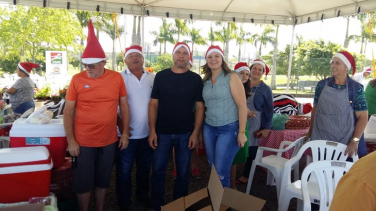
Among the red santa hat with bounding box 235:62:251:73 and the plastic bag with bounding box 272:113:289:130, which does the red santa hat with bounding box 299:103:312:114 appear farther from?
the red santa hat with bounding box 235:62:251:73

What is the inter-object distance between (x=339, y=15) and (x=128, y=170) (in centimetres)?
522

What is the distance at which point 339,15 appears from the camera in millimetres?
5410

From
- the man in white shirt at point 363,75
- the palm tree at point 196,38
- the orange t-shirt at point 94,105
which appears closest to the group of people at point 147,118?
the orange t-shirt at point 94,105

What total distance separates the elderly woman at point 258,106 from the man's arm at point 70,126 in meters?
1.84

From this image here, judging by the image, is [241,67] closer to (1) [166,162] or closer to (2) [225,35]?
(1) [166,162]

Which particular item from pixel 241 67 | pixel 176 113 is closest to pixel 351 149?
pixel 241 67

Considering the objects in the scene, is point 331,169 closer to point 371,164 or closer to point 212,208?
point 212,208

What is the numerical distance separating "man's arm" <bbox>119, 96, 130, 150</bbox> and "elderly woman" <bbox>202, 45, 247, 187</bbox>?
0.67m

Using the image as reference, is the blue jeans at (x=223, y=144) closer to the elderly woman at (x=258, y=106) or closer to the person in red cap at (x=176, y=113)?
the person in red cap at (x=176, y=113)

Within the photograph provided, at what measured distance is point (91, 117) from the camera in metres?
2.06

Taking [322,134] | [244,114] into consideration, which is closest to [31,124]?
[244,114]

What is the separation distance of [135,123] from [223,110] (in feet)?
2.61

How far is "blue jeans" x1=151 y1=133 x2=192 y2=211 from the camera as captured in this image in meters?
2.38

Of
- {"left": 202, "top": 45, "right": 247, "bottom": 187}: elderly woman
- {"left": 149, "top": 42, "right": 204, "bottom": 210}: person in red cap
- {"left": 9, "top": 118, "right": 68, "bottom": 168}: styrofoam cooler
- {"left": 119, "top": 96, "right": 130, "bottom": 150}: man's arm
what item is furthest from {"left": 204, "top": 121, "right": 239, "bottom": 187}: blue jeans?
{"left": 9, "top": 118, "right": 68, "bottom": 168}: styrofoam cooler
